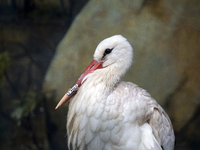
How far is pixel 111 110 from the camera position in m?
1.25

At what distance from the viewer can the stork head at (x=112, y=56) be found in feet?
4.41

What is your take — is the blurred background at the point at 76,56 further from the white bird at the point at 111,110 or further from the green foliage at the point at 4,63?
the white bird at the point at 111,110

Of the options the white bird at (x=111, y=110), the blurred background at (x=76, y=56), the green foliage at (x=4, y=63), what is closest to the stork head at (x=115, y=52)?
the white bird at (x=111, y=110)

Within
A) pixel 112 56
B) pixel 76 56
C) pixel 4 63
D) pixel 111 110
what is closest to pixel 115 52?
pixel 112 56

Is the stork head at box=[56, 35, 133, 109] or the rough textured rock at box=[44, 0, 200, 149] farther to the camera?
the rough textured rock at box=[44, 0, 200, 149]

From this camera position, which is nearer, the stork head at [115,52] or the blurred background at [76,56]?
the stork head at [115,52]

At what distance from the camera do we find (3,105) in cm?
232

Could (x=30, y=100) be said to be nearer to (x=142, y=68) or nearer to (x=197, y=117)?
(x=142, y=68)

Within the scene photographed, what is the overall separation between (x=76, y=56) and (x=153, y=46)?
73 centimetres

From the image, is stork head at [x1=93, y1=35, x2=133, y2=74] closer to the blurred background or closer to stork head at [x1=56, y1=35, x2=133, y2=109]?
stork head at [x1=56, y1=35, x2=133, y2=109]

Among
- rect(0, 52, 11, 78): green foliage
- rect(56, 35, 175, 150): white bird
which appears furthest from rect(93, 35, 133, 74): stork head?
rect(0, 52, 11, 78): green foliage

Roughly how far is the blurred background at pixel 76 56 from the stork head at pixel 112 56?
0.91 meters

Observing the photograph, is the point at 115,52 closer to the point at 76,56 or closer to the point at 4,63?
the point at 76,56

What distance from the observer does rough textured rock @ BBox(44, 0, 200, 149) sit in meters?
2.21
